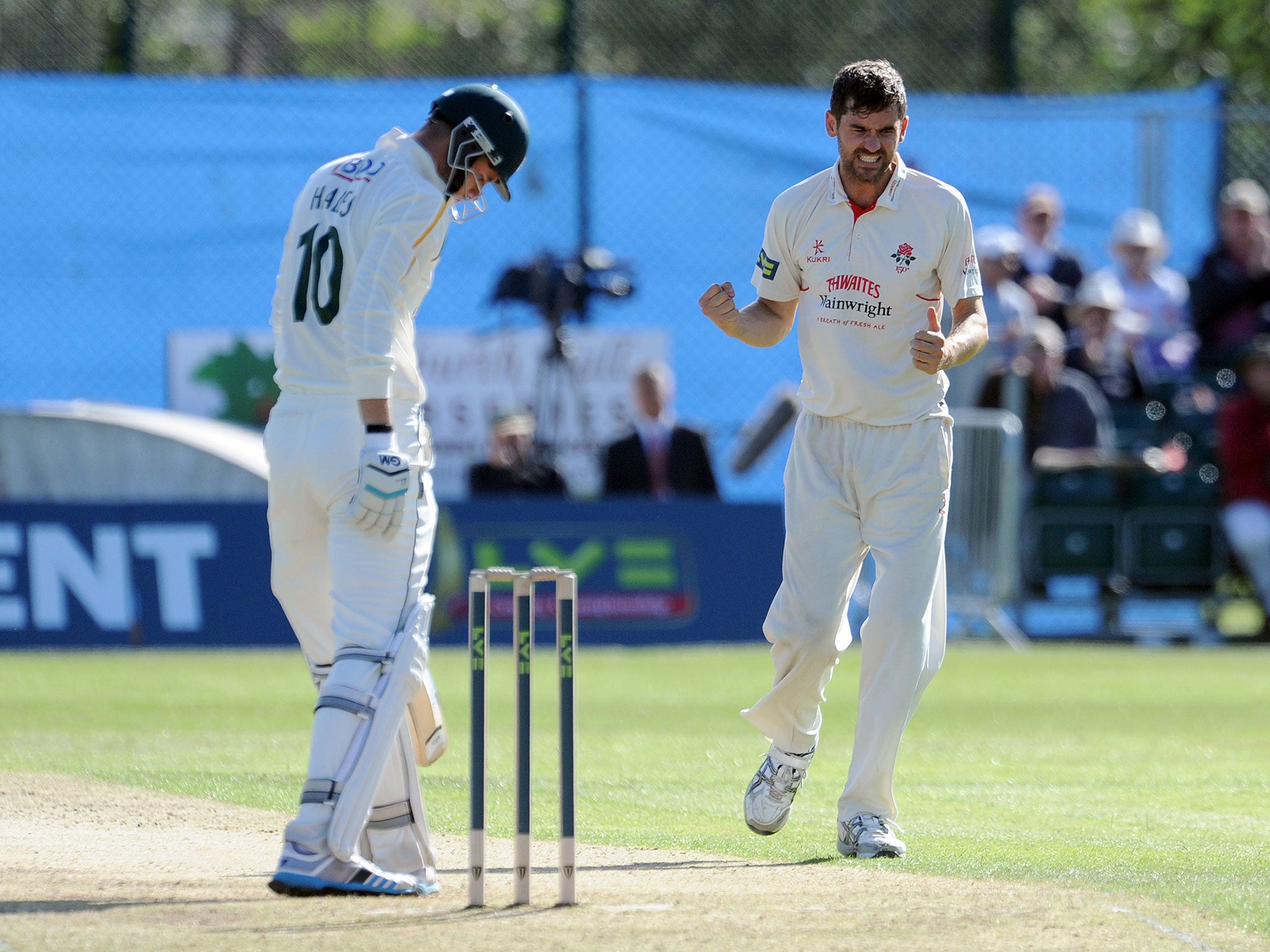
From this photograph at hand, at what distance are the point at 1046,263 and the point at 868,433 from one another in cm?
1015

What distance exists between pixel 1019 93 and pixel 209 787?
43.1ft

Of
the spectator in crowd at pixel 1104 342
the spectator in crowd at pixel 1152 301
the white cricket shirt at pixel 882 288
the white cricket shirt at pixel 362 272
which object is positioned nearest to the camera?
the white cricket shirt at pixel 362 272

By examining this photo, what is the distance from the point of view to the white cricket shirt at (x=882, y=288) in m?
6.21

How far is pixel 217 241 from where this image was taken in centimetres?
1619

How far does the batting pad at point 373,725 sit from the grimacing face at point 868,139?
2.04m

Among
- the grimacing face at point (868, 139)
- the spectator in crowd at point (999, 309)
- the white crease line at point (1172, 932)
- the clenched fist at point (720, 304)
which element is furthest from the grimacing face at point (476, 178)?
the spectator in crowd at point (999, 309)

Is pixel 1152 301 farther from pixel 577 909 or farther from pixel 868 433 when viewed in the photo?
pixel 577 909

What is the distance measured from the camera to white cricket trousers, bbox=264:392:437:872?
17.5 feet

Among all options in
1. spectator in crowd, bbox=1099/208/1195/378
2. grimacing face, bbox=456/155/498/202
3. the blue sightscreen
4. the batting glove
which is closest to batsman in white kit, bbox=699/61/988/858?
grimacing face, bbox=456/155/498/202

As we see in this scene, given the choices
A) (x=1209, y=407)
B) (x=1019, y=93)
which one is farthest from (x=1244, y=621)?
(x=1019, y=93)

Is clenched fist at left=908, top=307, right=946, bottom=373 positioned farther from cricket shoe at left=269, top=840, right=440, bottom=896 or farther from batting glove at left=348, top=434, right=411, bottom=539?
cricket shoe at left=269, top=840, right=440, bottom=896

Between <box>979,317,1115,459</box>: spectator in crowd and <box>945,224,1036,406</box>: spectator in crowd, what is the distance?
11cm

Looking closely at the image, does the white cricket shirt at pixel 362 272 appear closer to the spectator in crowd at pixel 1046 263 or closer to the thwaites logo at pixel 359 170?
the thwaites logo at pixel 359 170

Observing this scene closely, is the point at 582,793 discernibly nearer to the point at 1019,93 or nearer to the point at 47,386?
the point at 47,386
